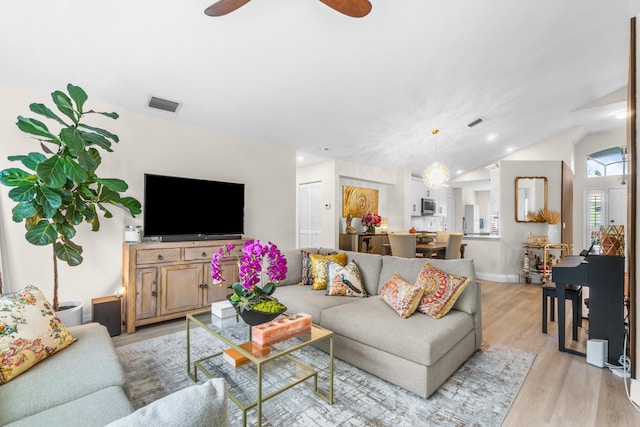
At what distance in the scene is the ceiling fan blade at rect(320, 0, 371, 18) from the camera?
1721mm

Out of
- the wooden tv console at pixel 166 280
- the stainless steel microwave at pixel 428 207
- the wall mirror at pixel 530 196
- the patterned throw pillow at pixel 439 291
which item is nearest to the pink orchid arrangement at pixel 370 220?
the stainless steel microwave at pixel 428 207

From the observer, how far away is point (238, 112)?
3820 millimetres

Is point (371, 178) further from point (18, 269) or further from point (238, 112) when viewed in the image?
point (18, 269)

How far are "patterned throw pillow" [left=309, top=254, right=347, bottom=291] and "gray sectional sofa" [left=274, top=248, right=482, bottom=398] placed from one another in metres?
0.11

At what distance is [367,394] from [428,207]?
665 cm

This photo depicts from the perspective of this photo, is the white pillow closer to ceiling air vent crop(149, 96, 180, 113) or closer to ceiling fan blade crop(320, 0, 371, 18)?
ceiling fan blade crop(320, 0, 371, 18)

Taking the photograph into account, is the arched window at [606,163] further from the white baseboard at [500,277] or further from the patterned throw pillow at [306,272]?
the patterned throw pillow at [306,272]

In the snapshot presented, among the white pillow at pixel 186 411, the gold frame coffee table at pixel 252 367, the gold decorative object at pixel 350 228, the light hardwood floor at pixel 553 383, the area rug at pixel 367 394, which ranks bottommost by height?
the light hardwood floor at pixel 553 383

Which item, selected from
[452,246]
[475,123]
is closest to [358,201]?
[452,246]

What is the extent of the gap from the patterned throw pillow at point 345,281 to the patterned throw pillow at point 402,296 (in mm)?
341

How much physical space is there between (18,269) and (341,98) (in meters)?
3.95

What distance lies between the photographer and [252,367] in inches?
84.7


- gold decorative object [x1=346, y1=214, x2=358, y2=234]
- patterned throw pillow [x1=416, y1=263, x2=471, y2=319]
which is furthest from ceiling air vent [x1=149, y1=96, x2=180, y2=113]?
gold decorative object [x1=346, y1=214, x2=358, y2=234]

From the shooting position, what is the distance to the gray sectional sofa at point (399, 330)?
6.36ft
